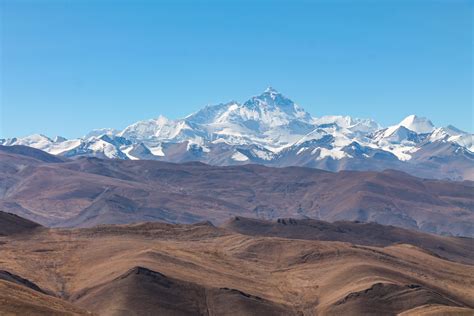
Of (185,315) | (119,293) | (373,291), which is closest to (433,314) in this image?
(373,291)

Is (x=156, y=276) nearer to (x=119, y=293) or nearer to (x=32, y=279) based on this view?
(x=119, y=293)

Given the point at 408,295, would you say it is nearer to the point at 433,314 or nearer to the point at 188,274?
the point at 433,314

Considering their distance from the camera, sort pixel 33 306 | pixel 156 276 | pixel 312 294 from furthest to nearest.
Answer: pixel 312 294, pixel 156 276, pixel 33 306

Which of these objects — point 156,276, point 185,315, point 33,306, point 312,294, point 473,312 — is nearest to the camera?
point 33,306

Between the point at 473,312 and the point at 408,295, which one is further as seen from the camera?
the point at 408,295

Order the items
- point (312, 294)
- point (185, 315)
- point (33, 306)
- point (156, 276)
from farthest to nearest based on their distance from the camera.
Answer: point (312, 294) < point (156, 276) < point (185, 315) < point (33, 306)

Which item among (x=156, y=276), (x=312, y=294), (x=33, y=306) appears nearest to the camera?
(x=33, y=306)

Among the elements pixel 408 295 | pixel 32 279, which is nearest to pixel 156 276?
pixel 32 279

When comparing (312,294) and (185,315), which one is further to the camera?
(312,294)

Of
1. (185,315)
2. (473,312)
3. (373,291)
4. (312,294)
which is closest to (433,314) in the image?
(473,312)
